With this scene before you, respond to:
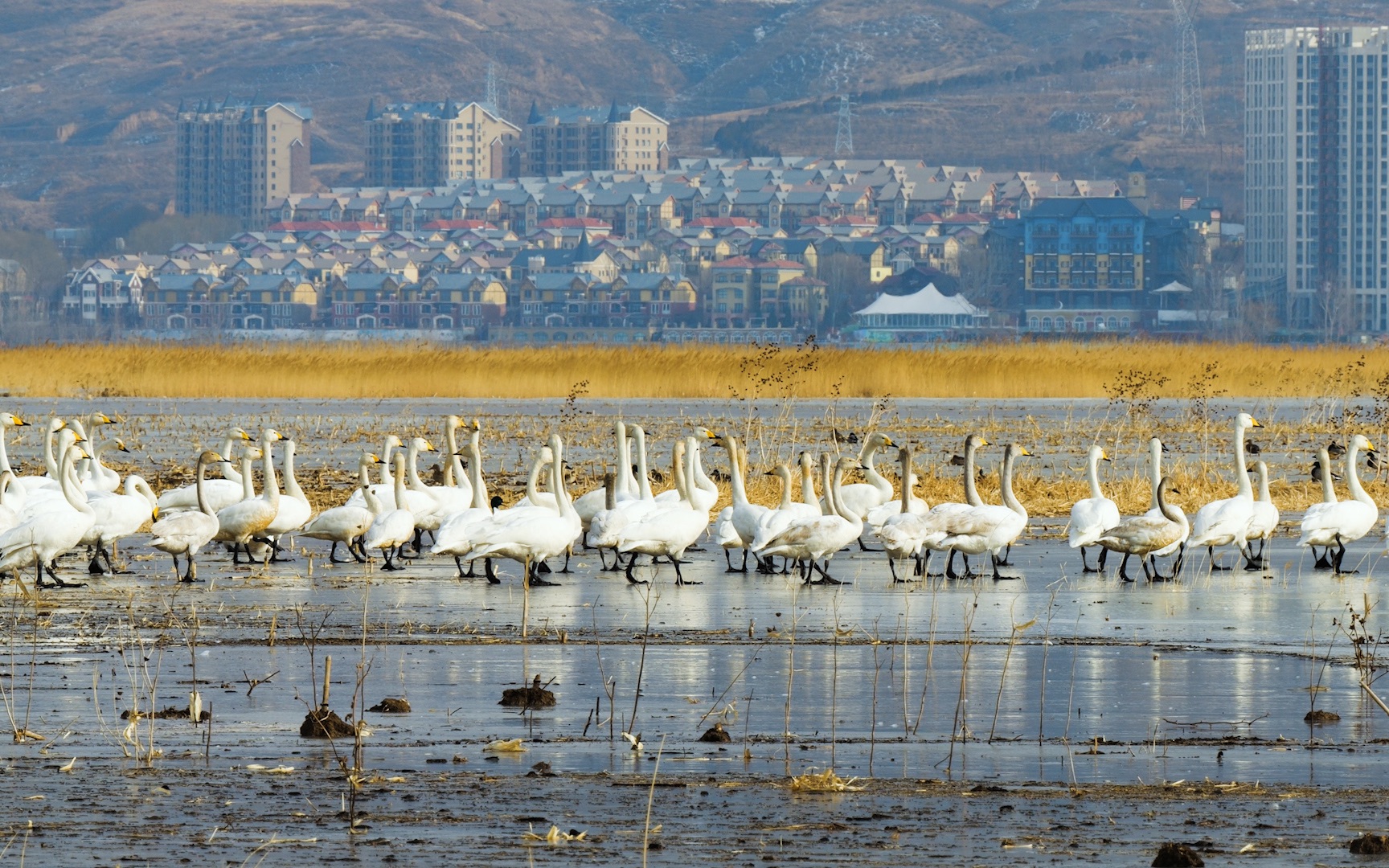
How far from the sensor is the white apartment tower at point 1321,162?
602 feet

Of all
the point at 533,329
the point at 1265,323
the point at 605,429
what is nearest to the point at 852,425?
the point at 605,429

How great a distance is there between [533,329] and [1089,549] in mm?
178762

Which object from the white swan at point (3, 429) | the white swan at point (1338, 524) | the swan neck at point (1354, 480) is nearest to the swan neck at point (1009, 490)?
the white swan at point (1338, 524)

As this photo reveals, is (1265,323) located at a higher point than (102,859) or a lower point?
higher

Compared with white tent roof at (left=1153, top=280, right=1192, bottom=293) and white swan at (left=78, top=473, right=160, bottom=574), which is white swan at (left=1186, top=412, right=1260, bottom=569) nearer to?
white swan at (left=78, top=473, right=160, bottom=574)

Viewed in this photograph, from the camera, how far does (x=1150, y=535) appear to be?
46.2ft

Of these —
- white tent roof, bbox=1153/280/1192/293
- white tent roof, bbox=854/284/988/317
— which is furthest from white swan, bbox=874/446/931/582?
white tent roof, bbox=1153/280/1192/293

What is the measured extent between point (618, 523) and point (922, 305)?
164 meters

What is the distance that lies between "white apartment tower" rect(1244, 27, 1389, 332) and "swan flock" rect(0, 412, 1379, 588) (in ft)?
560

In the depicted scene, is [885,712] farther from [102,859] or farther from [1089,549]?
[1089,549]

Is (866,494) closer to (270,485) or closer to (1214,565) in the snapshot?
(1214,565)

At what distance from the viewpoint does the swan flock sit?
44.5 feet

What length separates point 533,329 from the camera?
19425 cm

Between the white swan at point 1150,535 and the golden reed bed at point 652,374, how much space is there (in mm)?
25756
